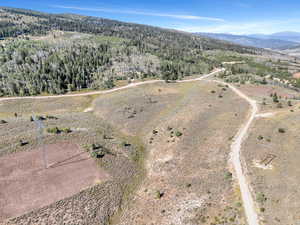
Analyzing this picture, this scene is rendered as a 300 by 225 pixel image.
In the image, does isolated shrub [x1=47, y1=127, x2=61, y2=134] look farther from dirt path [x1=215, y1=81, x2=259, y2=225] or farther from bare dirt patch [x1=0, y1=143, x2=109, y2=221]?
dirt path [x1=215, y1=81, x2=259, y2=225]

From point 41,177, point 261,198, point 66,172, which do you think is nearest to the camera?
point 261,198

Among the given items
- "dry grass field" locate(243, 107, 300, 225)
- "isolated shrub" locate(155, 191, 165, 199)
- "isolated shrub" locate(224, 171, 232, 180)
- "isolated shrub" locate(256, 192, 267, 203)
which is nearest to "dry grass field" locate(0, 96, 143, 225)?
"isolated shrub" locate(155, 191, 165, 199)

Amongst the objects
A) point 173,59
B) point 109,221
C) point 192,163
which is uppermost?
point 173,59

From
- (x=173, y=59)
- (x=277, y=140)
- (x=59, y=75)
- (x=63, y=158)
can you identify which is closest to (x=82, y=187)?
(x=63, y=158)

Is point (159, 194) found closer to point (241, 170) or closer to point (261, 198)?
Result: point (241, 170)

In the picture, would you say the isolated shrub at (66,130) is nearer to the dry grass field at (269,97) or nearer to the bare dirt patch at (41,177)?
the bare dirt patch at (41,177)

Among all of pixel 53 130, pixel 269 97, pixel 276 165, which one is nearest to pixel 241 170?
pixel 276 165

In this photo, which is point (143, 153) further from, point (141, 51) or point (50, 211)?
point (141, 51)
